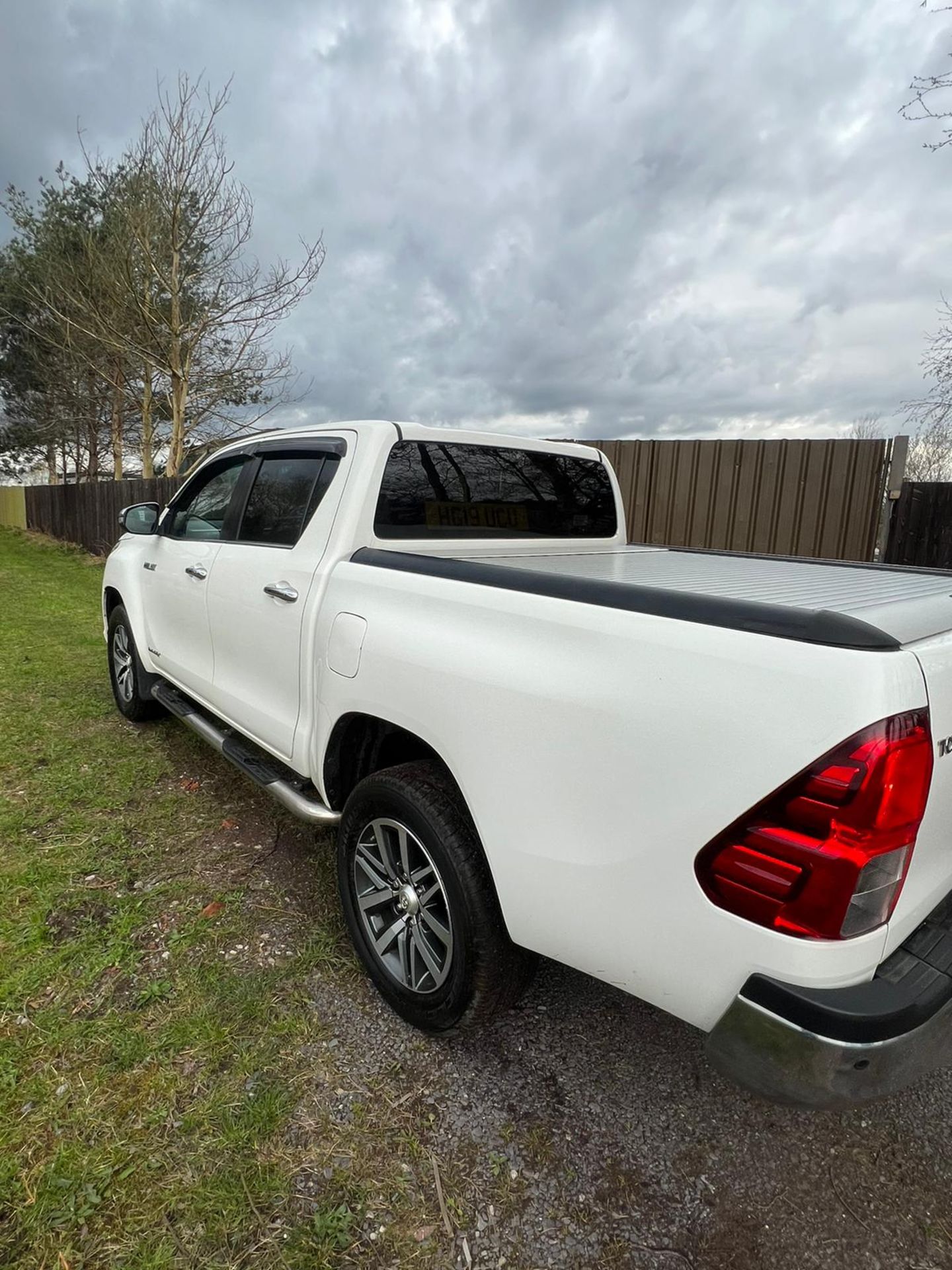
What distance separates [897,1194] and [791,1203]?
28 centimetres

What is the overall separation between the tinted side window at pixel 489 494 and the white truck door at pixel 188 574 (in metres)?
1.17

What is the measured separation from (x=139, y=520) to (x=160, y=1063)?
129 inches

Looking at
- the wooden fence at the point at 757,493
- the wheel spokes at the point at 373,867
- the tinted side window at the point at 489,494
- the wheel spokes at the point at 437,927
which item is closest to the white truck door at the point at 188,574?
the tinted side window at the point at 489,494

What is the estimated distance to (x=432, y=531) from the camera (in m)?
2.84

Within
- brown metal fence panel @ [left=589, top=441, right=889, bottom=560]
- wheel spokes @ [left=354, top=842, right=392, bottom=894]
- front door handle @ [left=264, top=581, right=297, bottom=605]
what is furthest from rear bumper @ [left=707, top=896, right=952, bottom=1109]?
A: brown metal fence panel @ [left=589, top=441, right=889, bottom=560]

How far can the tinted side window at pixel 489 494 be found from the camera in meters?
2.73

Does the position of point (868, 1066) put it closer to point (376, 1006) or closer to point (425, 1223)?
point (425, 1223)

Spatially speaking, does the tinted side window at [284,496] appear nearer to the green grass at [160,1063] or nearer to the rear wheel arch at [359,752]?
the rear wheel arch at [359,752]

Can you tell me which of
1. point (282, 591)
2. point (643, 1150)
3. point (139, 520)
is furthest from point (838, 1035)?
point (139, 520)

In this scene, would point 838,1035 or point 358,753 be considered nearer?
→ point 838,1035

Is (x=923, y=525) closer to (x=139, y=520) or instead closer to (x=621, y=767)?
(x=621, y=767)

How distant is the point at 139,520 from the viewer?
438 cm

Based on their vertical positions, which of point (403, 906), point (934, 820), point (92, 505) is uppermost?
point (92, 505)

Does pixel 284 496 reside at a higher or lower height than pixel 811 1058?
higher
